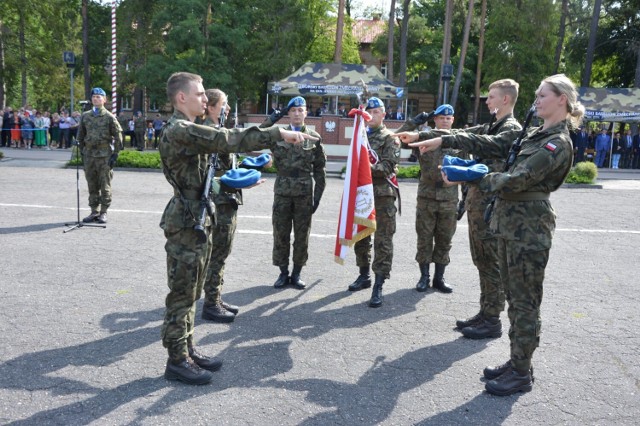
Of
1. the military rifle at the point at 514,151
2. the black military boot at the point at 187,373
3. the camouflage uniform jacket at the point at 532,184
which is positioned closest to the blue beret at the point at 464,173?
the camouflage uniform jacket at the point at 532,184

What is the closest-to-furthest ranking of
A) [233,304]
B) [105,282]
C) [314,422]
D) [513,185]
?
[314,422] → [513,185] → [233,304] → [105,282]

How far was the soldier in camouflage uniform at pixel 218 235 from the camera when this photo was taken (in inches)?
230

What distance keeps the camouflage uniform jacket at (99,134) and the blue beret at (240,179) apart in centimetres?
589

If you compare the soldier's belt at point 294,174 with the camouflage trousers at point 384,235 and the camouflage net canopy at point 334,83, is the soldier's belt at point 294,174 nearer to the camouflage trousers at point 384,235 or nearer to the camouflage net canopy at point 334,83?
the camouflage trousers at point 384,235

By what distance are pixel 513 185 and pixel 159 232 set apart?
6797 mm

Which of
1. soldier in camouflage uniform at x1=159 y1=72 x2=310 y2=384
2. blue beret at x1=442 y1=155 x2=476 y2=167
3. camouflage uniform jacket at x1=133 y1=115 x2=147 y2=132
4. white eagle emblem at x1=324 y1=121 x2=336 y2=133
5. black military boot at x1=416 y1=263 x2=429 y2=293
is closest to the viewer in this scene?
soldier in camouflage uniform at x1=159 y1=72 x2=310 y2=384

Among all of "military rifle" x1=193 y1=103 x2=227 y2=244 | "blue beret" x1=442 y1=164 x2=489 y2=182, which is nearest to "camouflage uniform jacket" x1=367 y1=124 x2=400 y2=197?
"blue beret" x1=442 y1=164 x2=489 y2=182

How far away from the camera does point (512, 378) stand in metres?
4.48

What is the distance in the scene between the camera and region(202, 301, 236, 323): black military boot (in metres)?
5.82

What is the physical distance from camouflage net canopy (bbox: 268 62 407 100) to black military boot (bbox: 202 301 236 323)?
20729mm

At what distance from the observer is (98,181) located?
34.4ft

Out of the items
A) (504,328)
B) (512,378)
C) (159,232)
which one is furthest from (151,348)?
(159,232)

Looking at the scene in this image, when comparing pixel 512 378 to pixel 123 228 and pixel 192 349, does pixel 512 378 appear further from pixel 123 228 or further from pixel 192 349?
pixel 123 228

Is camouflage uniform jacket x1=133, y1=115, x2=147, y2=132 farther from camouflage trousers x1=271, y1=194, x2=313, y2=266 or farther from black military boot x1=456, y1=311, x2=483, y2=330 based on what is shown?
black military boot x1=456, y1=311, x2=483, y2=330
